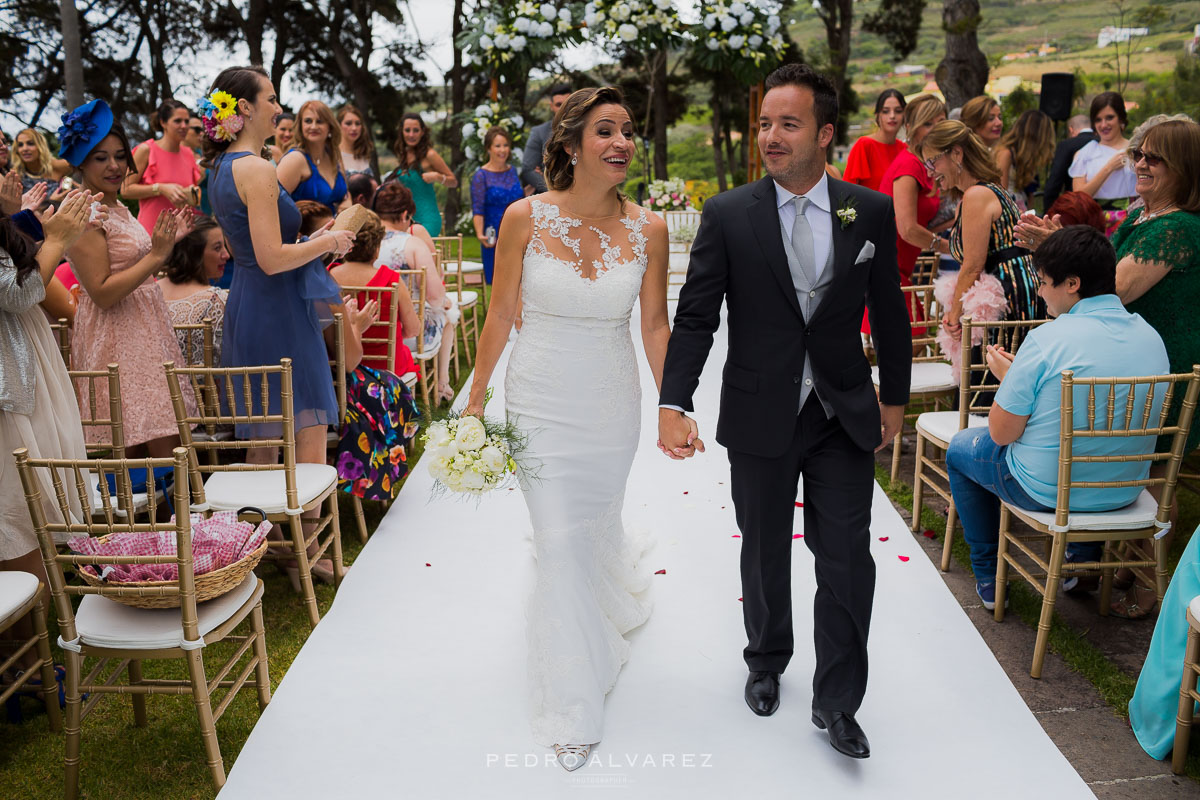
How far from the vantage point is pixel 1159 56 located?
19219 millimetres

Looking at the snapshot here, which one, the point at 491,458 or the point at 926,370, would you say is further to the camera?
the point at 926,370

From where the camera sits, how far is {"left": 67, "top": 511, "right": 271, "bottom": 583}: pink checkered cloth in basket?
2.66 meters

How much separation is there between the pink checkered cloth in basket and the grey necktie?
70.6 inches

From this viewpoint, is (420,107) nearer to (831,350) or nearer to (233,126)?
(233,126)

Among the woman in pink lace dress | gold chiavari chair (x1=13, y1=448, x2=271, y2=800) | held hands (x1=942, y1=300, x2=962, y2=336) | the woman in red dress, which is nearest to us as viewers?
gold chiavari chair (x1=13, y1=448, x2=271, y2=800)

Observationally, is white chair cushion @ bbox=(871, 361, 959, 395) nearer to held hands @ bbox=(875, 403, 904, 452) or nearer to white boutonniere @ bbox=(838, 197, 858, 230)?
held hands @ bbox=(875, 403, 904, 452)

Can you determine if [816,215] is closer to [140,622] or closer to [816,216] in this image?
[816,216]

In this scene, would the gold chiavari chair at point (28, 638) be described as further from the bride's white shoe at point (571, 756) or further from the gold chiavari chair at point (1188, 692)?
the gold chiavari chair at point (1188, 692)

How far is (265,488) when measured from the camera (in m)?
3.77

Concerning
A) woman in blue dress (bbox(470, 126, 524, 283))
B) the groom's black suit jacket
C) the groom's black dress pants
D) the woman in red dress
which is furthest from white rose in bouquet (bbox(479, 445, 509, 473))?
woman in blue dress (bbox(470, 126, 524, 283))

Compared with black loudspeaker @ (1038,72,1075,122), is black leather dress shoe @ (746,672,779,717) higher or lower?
lower

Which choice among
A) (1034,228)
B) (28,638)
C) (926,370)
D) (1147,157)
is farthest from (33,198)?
(1147,157)

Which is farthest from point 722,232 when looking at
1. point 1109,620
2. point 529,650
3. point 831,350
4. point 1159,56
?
point 1159,56

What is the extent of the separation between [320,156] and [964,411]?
14.2ft
